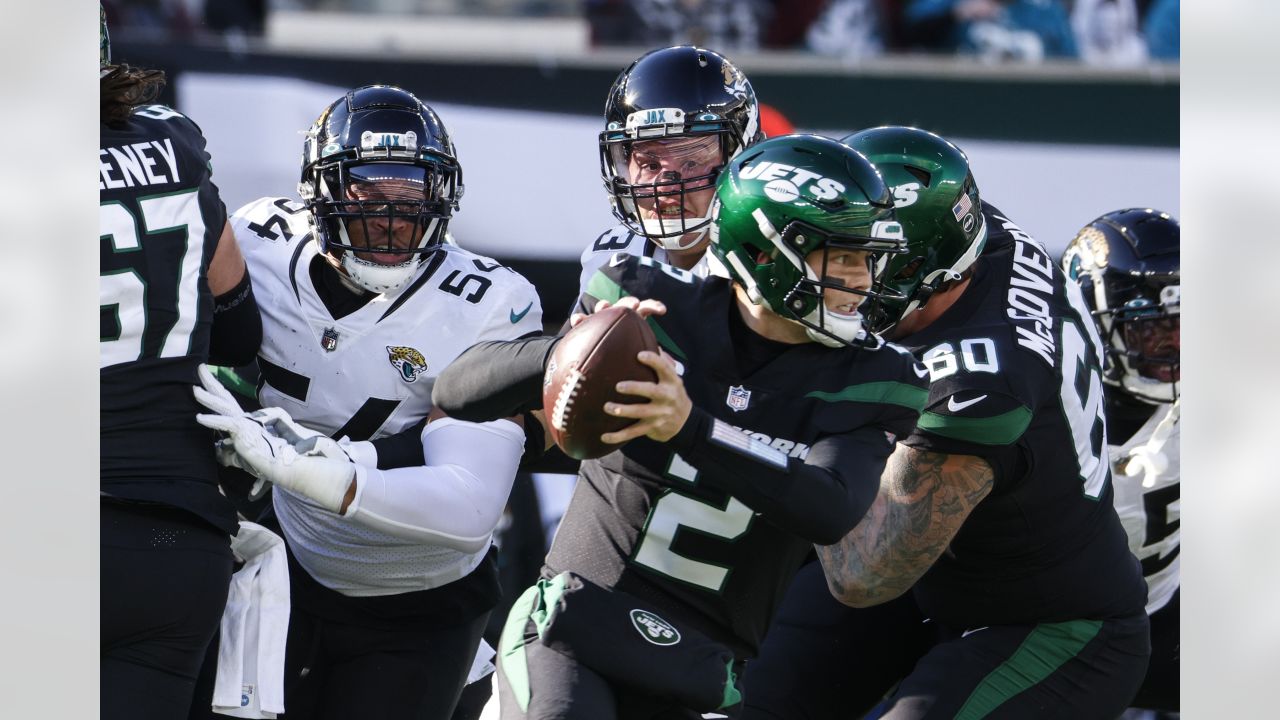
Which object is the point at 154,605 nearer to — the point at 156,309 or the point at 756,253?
the point at 156,309

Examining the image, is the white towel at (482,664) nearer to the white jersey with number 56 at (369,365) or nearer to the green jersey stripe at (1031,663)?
the white jersey with number 56 at (369,365)

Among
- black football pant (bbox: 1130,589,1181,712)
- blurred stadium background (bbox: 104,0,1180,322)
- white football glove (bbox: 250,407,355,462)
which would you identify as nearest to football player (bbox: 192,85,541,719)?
white football glove (bbox: 250,407,355,462)

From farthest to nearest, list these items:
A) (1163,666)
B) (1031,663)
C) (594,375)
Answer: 1. (1163,666)
2. (1031,663)
3. (594,375)

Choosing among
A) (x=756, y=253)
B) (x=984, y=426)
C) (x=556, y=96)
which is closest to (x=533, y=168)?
(x=556, y=96)

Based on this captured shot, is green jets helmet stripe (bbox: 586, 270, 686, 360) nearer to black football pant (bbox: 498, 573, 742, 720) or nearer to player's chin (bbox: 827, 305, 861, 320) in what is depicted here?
player's chin (bbox: 827, 305, 861, 320)

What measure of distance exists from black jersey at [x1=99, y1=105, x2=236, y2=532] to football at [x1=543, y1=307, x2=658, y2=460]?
34.6 inches

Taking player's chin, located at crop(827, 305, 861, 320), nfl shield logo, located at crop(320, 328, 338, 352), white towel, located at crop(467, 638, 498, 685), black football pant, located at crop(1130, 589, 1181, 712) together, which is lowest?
black football pant, located at crop(1130, 589, 1181, 712)

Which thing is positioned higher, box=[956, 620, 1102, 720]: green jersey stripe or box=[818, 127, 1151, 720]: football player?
box=[818, 127, 1151, 720]: football player

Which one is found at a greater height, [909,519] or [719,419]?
[719,419]

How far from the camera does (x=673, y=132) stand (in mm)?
4090

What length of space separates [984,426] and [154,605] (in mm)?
1675

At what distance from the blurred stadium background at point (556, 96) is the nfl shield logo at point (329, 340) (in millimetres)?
3554

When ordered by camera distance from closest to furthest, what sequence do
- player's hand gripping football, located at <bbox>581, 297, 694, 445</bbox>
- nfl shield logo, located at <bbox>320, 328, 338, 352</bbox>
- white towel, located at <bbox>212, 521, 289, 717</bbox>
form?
1. player's hand gripping football, located at <bbox>581, 297, 694, 445</bbox>
2. white towel, located at <bbox>212, 521, 289, 717</bbox>
3. nfl shield logo, located at <bbox>320, 328, 338, 352</bbox>

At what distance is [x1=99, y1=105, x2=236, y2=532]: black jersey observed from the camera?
3000 mm
